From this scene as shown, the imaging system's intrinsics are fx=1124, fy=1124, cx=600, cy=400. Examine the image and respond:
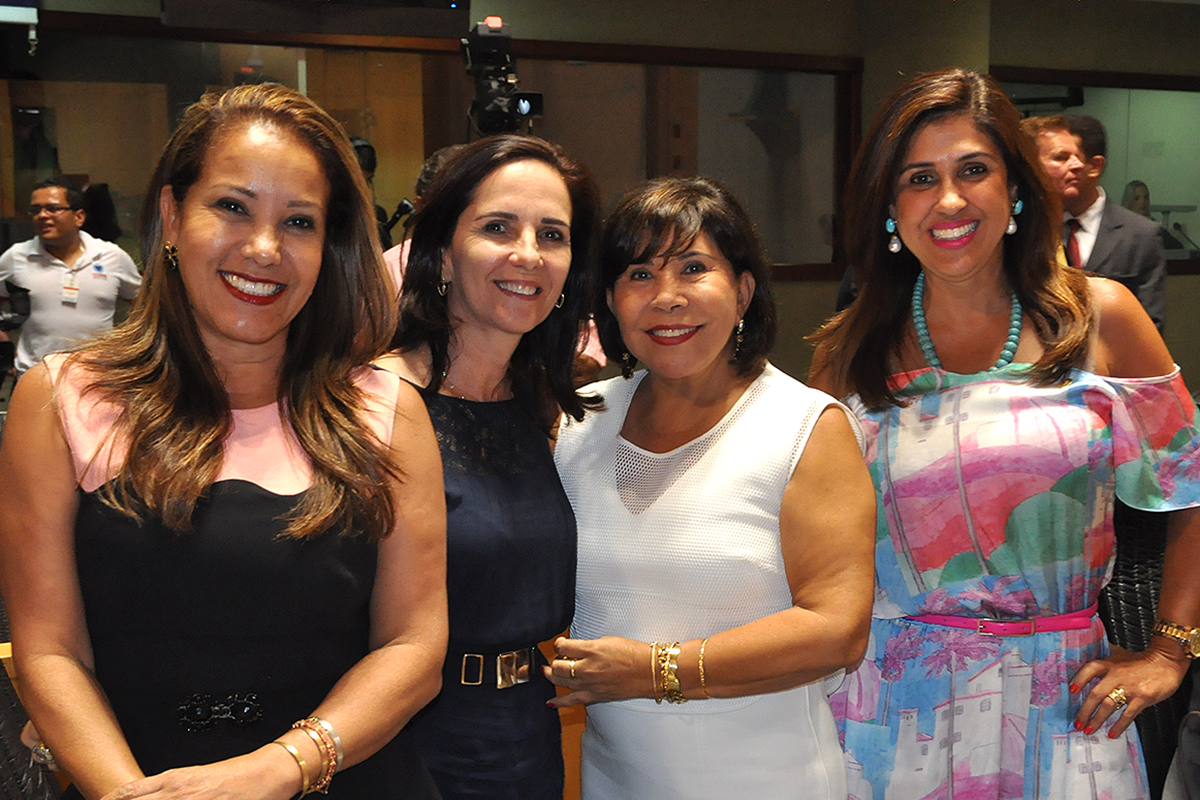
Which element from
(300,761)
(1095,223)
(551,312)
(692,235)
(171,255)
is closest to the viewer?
(300,761)

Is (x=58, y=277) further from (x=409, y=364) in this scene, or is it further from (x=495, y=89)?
(x=409, y=364)

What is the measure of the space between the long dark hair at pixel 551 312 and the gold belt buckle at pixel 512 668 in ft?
1.34

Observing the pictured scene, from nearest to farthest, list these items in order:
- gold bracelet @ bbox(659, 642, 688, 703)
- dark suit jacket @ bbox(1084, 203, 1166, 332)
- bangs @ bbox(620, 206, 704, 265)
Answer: gold bracelet @ bbox(659, 642, 688, 703)
bangs @ bbox(620, 206, 704, 265)
dark suit jacket @ bbox(1084, 203, 1166, 332)

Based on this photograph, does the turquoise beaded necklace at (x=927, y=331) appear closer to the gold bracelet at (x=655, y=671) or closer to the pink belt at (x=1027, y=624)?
the pink belt at (x=1027, y=624)

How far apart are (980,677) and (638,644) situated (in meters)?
0.61

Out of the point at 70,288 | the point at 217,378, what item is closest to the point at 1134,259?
the point at 217,378

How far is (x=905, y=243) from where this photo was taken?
6.61 ft

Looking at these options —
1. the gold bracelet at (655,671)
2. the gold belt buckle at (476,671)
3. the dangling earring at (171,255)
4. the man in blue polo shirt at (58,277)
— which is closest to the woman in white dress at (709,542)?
the gold bracelet at (655,671)

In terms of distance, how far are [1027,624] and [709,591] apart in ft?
1.88

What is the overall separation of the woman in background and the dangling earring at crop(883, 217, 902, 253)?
955 millimetres

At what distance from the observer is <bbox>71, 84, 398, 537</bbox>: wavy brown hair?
1.42m

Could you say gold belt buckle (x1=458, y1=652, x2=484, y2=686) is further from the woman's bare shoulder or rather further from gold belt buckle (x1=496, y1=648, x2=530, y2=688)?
the woman's bare shoulder

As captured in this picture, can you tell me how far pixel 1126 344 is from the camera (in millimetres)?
1919

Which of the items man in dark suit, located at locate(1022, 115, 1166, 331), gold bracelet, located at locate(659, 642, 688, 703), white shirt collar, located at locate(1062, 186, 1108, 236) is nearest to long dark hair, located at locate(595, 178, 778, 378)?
gold bracelet, located at locate(659, 642, 688, 703)
